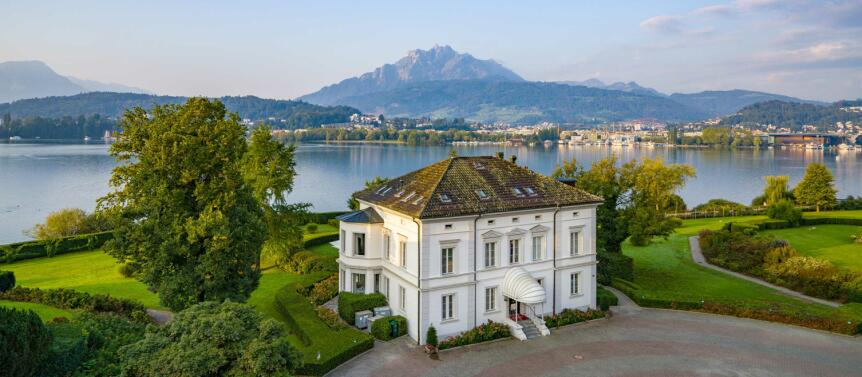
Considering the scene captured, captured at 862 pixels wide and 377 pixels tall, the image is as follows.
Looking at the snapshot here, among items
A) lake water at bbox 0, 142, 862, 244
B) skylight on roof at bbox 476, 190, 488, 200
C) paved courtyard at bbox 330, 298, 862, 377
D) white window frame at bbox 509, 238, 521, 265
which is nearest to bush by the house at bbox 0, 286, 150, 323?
paved courtyard at bbox 330, 298, 862, 377

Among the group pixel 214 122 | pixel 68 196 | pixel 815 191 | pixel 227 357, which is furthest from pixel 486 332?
pixel 68 196

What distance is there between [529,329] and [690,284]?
54.3ft

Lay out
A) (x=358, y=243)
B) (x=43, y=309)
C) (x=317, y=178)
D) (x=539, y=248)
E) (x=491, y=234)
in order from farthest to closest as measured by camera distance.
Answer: (x=317, y=178)
(x=358, y=243)
(x=539, y=248)
(x=43, y=309)
(x=491, y=234)

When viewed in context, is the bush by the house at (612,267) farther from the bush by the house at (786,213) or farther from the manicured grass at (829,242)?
the bush by the house at (786,213)

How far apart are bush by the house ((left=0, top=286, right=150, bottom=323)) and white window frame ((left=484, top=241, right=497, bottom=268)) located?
16949 mm

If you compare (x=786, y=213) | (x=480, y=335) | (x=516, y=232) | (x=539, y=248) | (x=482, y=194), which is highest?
(x=482, y=194)

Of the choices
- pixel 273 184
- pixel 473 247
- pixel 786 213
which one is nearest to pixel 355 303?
pixel 473 247

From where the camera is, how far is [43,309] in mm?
28672

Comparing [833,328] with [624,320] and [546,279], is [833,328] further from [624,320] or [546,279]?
[546,279]

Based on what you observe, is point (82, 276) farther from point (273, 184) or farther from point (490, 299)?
point (490, 299)

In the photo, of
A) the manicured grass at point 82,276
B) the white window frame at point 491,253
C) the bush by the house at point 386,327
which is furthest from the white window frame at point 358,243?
the manicured grass at point 82,276

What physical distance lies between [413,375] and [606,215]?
22006 mm

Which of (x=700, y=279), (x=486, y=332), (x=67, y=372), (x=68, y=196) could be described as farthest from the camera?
(x=68, y=196)

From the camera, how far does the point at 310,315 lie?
28.2m
